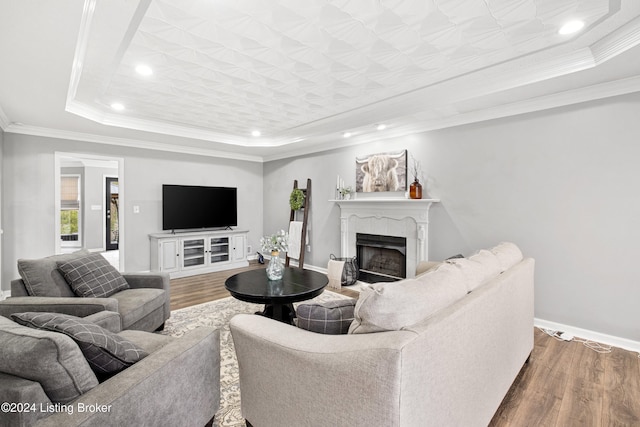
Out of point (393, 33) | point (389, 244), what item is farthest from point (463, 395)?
point (389, 244)

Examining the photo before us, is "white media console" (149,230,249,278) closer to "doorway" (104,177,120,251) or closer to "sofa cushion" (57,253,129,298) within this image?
"sofa cushion" (57,253,129,298)

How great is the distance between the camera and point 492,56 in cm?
254

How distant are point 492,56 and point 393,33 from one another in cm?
97

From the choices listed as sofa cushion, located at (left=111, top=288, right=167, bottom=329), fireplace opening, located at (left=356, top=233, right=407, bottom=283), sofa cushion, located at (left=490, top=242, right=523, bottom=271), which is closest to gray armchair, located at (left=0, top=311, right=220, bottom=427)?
sofa cushion, located at (left=111, top=288, right=167, bottom=329)

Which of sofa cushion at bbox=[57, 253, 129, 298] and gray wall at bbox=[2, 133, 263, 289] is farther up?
gray wall at bbox=[2, 133, 263, 289]

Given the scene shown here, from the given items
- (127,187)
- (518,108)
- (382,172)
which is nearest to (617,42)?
(518,108)

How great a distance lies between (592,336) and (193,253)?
5.56m

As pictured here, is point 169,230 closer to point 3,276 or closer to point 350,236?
point 3,276

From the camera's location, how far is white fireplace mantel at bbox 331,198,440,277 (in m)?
4.12

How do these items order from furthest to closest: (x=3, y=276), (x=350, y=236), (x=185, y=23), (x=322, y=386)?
(x=350, y=236) < (x=3, y=276) < (x=185, y=23) < (x=322, y=386)

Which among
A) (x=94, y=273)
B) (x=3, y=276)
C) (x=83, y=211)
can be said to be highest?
(x=83, y=211)

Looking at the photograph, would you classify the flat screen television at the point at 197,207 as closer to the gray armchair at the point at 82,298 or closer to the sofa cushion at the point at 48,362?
the gray armchair at the point at 82,298

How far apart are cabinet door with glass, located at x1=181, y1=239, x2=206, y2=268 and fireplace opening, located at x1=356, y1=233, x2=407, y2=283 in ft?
9.37

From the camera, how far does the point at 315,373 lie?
119 cm
